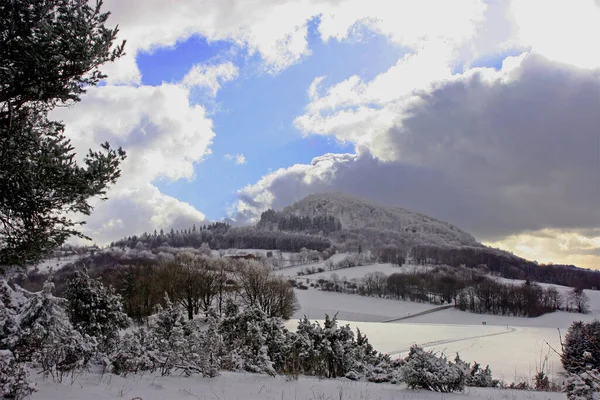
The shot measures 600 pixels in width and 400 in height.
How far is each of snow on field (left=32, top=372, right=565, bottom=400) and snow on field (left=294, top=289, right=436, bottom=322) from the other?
66.5 metres

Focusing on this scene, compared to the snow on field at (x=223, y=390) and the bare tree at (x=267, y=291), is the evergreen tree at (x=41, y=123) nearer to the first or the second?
the snow on field at (x=223, y=390)

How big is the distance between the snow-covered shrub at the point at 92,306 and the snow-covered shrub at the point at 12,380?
13.5 meters

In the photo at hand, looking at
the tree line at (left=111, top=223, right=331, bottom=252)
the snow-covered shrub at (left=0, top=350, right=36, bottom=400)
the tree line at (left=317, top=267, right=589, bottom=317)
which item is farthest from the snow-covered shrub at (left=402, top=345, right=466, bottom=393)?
the tree line at (left=111, top=223, right=331, bottom=252)

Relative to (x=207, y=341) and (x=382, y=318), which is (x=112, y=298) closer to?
(x=207, y=341)

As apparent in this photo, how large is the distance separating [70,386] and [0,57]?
5.54 meters

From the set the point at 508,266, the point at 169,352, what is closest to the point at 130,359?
the point at 169,352

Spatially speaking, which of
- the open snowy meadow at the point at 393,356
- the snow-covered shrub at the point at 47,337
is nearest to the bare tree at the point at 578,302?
the open snowy meadow at the point at 393,356

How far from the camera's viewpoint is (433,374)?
28.9 feet

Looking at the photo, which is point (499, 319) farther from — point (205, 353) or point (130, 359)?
point (130, 359)

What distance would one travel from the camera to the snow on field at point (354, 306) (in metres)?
81.0

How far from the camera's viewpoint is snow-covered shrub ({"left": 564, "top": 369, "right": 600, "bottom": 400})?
6.15 metres

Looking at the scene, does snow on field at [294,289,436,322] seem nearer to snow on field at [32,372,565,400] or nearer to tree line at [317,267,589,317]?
tree line at [317,267,589,317]

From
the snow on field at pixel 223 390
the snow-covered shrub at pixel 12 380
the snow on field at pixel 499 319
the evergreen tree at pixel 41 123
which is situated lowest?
the snow on field at pixel 499 319

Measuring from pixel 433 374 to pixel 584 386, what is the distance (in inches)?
119
